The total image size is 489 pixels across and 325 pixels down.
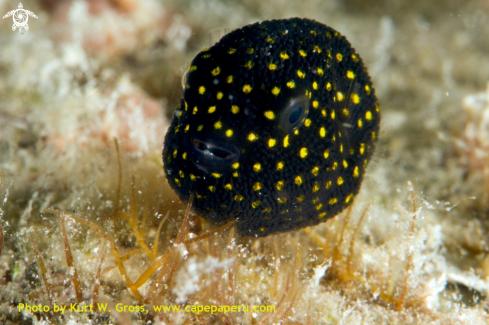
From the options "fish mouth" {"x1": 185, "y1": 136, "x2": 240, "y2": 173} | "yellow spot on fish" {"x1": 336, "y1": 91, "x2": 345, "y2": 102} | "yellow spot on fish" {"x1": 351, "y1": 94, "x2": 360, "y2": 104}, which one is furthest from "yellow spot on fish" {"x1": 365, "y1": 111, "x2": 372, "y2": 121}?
"fish mouth" {"x1": 185, "y1": 136, "x2": 240, "y2": 173}

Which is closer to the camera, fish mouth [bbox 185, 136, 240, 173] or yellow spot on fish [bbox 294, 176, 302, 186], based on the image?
fish mouth [bbox 185, 136, 240, 173]

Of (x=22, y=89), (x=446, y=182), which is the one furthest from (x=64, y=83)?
(x=446, y=182)

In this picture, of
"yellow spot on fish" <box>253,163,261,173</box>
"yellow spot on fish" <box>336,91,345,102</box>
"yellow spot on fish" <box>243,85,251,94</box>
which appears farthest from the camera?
"yellow spot on fish" <box>336,91,345,102</box>

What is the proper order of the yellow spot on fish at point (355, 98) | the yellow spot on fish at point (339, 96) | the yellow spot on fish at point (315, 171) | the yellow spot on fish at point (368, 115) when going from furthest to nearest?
1. the yellow spot on fish at point (368, 115)
2. the yellow spot on fish at point (355, 98)
3. the yellow spot on fish at point (339, 96)
4. the yellow spot on fish at point (315, 171)

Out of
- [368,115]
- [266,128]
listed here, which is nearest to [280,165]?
[266,128]

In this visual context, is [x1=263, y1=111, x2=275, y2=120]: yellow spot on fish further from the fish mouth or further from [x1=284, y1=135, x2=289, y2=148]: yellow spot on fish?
the fish mouth

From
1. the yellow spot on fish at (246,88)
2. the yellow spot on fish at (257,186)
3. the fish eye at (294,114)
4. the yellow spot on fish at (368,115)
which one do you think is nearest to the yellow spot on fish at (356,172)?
the yellow spot on fish at (368,115)

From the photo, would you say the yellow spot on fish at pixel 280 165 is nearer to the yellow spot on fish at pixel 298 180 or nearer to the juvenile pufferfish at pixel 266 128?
the juvenile pufferfish at pixel 266 128

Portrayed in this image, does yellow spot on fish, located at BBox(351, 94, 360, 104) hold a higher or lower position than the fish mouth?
higher

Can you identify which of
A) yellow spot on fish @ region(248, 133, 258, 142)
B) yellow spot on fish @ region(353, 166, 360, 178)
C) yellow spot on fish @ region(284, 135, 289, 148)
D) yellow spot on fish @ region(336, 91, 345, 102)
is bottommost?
yellow spot on fish @ region(248, 133, 258, 142)
